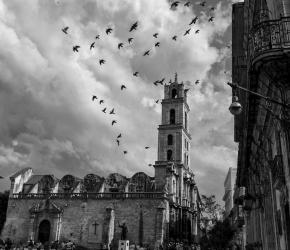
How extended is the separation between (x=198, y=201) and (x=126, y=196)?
20.5 meters

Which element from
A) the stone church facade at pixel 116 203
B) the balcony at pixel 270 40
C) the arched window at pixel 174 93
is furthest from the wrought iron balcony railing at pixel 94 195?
the balcony at pixel 270 40

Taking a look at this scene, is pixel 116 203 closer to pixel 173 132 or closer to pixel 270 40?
pixel 173 132

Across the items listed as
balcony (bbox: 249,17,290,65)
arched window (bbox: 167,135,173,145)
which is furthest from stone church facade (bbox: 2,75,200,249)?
balcony (bbox: 249,17,290,65)

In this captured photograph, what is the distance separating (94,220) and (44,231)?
246 inches

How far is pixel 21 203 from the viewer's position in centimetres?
4109

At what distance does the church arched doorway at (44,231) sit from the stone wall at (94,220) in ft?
1.36

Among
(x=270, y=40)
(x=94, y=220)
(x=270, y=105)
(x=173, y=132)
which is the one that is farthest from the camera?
(x=173, y=132)

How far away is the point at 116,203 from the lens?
38.1 m

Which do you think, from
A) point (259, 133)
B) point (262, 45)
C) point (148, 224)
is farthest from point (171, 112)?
point (262, 45)

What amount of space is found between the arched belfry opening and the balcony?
36.7 m

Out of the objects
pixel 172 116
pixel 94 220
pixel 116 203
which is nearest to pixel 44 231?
pixel 94 220

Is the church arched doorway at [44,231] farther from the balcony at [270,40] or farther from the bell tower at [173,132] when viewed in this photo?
the balcony at [270,40]

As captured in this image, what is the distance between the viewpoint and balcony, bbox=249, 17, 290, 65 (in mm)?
6996

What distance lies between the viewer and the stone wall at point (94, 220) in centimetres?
3600
